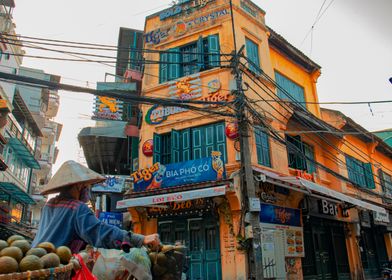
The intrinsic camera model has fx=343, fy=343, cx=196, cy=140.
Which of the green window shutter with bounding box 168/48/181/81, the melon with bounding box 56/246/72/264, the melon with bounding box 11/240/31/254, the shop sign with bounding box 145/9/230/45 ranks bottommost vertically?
the melon with bounding box 56/246/72/264

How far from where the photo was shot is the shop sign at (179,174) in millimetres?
10719

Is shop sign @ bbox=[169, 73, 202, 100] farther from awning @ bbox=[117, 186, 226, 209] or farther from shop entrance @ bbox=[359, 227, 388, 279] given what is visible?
shop entrance @ bbox=[359, 227, 388, 279]

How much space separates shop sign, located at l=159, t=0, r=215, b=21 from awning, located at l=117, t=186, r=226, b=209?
7.63m

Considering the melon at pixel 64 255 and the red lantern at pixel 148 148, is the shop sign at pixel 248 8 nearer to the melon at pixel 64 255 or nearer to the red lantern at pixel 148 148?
the red lantern at pixel 148 148

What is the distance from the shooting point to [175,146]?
39.9 feet

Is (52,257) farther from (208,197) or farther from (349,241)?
(349,241)

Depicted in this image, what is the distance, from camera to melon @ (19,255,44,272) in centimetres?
193

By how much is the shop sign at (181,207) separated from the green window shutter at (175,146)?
5.09 feet

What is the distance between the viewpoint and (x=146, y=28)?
14.7m

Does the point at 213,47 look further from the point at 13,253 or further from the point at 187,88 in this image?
the point at 13,253

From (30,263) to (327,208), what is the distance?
1374 cm

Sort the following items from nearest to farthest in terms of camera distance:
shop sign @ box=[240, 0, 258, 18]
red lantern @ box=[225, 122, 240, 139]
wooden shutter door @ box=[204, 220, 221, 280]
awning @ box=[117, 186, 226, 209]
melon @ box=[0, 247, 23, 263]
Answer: melon @ box=[0, 247, 23, 263], awning @ box=[117, 186, 226, 209], wooden shutter door @ box=[204, 220, 221, 280], red lantern @ box=[225, 122, 240, 139], shop sign @ box=[240, 0, 258, 18]

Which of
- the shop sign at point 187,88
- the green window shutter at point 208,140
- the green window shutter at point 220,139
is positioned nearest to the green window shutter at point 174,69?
the shop sign at point 187,88

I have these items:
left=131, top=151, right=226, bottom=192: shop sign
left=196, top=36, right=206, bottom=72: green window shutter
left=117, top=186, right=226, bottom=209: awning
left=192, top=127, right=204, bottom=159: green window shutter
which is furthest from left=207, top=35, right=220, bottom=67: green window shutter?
left=117, top=186, right=226, bottom=209: awning
